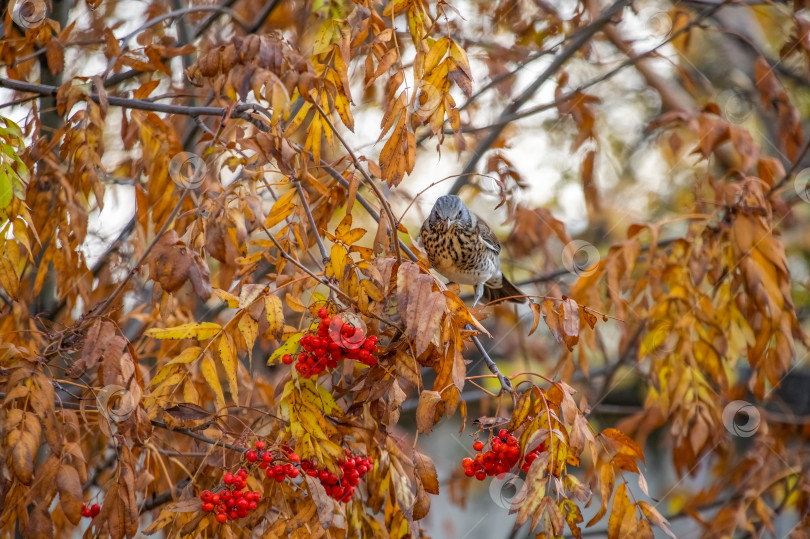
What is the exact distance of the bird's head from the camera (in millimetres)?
4609

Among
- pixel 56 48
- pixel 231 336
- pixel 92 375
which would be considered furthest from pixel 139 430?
pixel 56 48

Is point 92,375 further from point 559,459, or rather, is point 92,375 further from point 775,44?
point 775,44

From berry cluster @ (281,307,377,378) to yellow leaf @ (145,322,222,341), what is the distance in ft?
0.93

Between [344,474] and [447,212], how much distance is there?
2307mm

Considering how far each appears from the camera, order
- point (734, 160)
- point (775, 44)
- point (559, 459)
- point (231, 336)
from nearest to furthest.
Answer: point (559, 459), point (231, 336), point (734, 160), point (775, 44)

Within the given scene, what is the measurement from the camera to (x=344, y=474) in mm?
2574

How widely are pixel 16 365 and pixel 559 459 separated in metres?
1.73

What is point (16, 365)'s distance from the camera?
249 centimetres

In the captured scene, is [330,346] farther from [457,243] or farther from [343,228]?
[457,243]

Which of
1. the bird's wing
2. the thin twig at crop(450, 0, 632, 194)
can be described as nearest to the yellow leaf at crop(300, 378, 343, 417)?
the thin twig at crop(450, 0, 632, 194)

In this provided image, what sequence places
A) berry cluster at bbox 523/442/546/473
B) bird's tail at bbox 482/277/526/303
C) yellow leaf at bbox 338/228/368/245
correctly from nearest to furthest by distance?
berry cluster at bbox 523/442/546/473 < yellow leaf at bbox 338/228/368/245 < bird's tail at bbox 482/277/526/303

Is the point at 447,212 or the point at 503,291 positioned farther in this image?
the point at 503,291

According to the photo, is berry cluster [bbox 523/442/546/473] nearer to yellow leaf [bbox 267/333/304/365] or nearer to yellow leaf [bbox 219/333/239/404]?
yellow leaf [bbox 267/333/304/365]

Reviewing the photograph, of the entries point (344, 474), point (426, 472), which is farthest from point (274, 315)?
point (426, 472)
